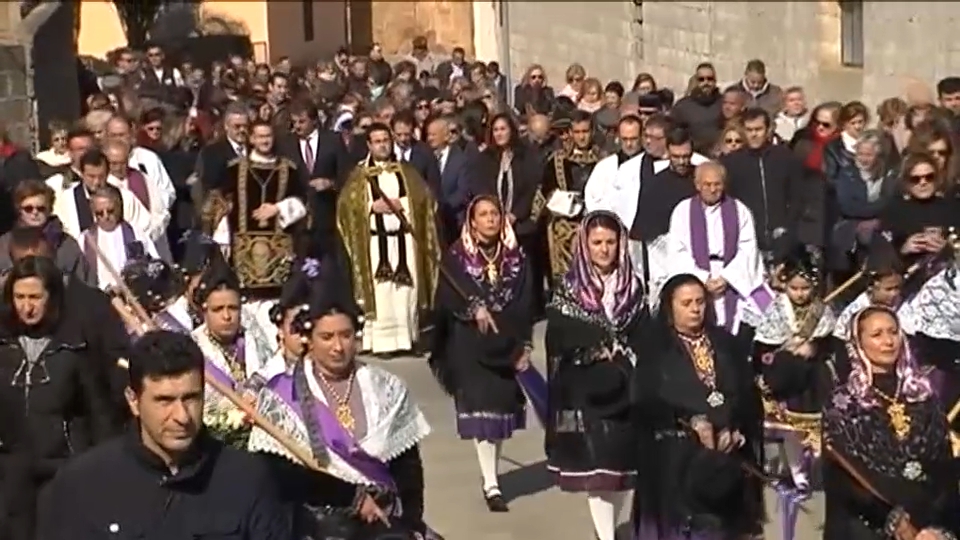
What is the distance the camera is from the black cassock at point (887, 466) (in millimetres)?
6285

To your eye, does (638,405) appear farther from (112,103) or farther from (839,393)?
(112,103)

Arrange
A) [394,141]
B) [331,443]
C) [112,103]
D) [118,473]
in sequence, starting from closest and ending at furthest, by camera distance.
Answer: [118,473] < [331,443] < [394,141] < [112,103]

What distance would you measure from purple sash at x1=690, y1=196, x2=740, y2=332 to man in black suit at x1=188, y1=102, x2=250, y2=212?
3.40 metres

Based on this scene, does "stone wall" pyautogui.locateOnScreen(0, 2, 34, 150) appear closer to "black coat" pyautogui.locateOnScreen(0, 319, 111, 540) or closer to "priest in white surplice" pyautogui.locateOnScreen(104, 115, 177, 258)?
"priest in white surplice" pyautogui.locateOnScreen(104, 115, 177, 258)

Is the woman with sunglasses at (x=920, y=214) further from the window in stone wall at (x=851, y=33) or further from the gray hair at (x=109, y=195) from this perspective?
the window in stone wall at (x=851, y=33)

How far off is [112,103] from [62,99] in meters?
2.33

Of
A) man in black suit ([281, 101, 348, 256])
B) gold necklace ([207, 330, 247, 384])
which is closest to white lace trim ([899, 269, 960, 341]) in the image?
gold necklace ([207, 330, 247, 384])

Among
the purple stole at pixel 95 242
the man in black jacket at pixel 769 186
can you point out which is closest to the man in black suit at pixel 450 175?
the man in black jacket at pixel 769 186

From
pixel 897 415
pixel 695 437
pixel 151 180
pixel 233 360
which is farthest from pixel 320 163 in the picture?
pixel 897 415

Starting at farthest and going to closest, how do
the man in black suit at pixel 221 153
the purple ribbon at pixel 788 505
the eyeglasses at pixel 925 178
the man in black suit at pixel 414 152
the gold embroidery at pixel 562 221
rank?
the man in black suit at pixel 414 152 → the gold embroidery at pixel 562 221 → the man in black suit at pixel 221 153 → the eyeglasses at pixel 925 178 → the purple ribbon at pixel 788 505

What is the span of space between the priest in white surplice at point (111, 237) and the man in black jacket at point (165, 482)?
17.9 ft

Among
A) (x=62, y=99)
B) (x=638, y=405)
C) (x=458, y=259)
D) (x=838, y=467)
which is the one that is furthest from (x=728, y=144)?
(x=62, y=99)

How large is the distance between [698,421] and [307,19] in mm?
36986

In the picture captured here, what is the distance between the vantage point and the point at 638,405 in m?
7.32
